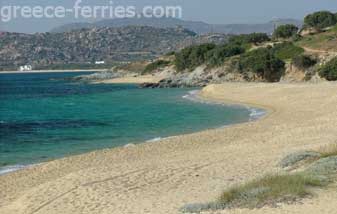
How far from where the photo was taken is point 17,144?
90.7 feet

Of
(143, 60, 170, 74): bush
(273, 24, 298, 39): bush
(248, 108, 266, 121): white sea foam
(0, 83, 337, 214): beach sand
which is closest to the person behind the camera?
(0, 83, 337, 214): beach sand

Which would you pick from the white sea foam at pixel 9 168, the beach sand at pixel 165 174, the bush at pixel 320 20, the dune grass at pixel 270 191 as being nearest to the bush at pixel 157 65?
the bush at pixel 320 20

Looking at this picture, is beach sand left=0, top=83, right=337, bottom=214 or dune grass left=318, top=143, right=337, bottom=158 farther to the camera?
A: dune grass left=318, top=143, right=337, bottom=158

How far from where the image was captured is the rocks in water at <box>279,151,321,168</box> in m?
15.1

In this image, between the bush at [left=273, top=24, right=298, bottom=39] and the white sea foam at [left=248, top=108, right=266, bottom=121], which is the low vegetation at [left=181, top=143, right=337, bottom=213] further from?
the bush at [left=273, top=24, right=298, bottom=39]

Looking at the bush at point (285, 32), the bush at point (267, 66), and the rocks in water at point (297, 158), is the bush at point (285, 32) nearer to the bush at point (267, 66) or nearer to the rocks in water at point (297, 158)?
the bush at point (267, 66)

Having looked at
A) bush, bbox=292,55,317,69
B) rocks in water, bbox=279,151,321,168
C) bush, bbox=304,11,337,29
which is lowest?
bush, bbox=292,55,317,69

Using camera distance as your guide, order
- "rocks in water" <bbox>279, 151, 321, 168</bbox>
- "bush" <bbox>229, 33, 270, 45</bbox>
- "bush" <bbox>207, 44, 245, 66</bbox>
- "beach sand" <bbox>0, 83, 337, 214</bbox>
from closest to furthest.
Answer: "beach sand" <bbox>0, 83, 337, 214</bbox> < "rocks in water" <bbox>279, 151, 321, 168</bbox> < "bush" <bbox>207, 44, 245, 66</bbox> < "bush" <bbox>229, 33, 270, 45</bbox>

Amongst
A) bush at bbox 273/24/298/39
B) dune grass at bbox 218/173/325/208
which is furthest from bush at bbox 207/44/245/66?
dune grass at bbox 218/173/325/208

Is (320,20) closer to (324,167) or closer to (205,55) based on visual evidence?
(205,55)

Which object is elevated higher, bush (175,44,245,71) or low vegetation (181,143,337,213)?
low vegetation (181,143,337,213)

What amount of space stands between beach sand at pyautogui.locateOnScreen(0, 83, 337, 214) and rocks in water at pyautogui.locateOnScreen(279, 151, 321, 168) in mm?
360

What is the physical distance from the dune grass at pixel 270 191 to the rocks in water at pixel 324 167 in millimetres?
834

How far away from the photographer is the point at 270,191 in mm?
11516
